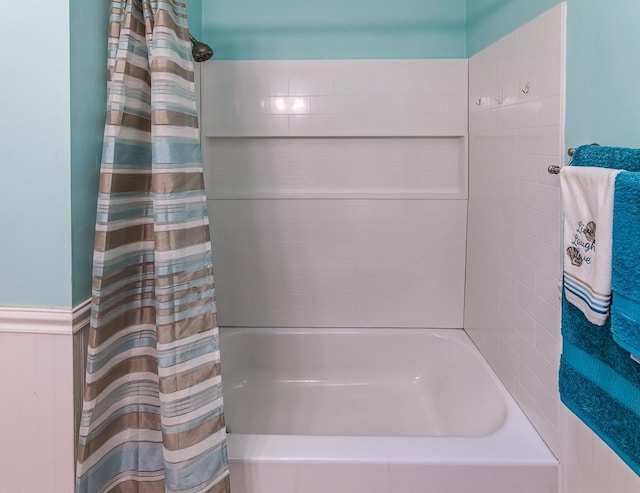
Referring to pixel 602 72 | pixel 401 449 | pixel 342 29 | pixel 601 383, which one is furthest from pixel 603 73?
pixel 342 29

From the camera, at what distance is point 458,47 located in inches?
93.9

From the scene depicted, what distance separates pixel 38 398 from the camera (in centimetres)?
128

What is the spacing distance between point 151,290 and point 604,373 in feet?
3.90

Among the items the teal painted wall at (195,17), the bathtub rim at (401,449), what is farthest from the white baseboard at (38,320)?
the teal painted wall at (195,17)

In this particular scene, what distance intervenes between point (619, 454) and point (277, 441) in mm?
919

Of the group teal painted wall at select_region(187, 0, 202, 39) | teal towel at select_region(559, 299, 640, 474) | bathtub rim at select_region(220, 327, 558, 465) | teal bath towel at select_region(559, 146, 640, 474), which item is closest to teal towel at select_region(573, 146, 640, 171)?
teal bath towel at select_region(559, 146, 640, 474)

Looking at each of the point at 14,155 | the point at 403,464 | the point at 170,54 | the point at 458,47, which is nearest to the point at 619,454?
the point at 403,464

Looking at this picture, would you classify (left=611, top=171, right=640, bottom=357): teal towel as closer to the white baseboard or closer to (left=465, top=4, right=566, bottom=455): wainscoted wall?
(left=465, top=4, right=566, bottom=455): wainscoted wall

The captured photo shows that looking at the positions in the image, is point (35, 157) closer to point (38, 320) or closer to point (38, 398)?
point (38, 320)

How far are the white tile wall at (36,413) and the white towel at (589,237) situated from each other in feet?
4.04

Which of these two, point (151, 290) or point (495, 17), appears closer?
point (151, 290)

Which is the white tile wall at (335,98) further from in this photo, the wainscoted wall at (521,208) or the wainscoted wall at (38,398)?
the wainscoted wall at (38,398)

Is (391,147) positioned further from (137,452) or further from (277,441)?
(137,452)

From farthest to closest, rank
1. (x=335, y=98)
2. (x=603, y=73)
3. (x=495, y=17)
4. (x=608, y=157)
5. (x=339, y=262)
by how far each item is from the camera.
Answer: (x=339, y=262)
(x=335, y=98)
(x=495, y=17)
(x=603, y=73)
(x=608, y=157)
